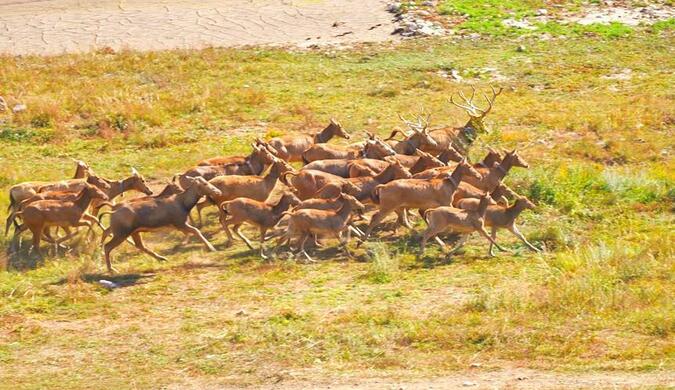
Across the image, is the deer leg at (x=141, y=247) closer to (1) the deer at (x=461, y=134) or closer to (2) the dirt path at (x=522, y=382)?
(2) the dirt path at (x=522, y=382)

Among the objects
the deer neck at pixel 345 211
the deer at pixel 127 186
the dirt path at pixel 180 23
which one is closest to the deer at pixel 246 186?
the deer at pixel 127 186

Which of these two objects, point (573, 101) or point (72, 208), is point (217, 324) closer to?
point (72, 208)

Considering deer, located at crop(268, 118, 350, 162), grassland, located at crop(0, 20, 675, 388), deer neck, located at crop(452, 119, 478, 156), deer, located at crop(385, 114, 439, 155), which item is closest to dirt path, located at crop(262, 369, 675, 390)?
grassland, located at crop(0, 20, 675, 388)

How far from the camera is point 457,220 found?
17.7 metres

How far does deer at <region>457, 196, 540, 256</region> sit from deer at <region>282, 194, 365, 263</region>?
1701 mm

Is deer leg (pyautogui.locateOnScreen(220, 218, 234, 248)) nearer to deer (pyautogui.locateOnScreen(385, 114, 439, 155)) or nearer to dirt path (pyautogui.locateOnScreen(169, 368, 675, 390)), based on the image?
deer (pyautogui.locateOnScreen(385, 114, 439, 155))

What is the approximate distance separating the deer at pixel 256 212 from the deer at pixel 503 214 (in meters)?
2.79

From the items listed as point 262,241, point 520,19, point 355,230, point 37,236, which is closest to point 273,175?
point 262,241

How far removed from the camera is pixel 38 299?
1622 cm

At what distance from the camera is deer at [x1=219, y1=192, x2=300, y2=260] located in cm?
1814

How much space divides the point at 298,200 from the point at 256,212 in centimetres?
80

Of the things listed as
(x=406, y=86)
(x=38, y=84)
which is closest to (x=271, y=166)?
(x=406, y=86)

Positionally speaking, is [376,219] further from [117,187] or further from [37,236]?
[37,236]

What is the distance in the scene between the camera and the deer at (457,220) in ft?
58.0
